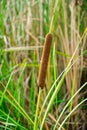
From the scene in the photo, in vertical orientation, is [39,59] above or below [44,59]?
below

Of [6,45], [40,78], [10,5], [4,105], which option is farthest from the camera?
[10,5]

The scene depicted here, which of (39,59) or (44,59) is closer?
(44,59)

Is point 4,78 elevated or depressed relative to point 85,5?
depressed

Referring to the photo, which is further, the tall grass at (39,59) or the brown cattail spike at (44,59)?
the tall grass at (39,59)

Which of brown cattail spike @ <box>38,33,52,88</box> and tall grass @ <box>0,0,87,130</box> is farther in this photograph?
tall grass @ <box>0,0,87,130</box>

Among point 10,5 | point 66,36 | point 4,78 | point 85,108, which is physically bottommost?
point 85,108

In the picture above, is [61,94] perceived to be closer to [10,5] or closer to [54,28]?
[54,28]

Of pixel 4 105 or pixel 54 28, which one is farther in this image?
pixel 54 28

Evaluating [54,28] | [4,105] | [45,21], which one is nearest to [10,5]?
[45,21]
